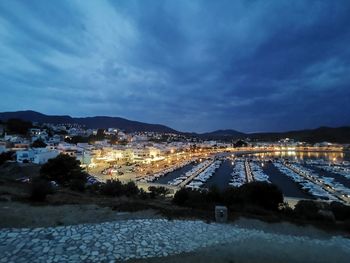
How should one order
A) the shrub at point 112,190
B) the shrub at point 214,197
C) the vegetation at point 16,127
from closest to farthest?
the shrub at point 214,197, the shrub at point 112,190, the vegetation at point 16,127

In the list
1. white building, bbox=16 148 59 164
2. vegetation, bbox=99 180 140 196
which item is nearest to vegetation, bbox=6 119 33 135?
white building, bbox=16 148 59 164

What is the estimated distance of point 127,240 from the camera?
7.97 metres

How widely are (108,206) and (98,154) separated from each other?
228 feet

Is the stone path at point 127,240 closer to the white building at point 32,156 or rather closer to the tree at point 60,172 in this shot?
the tree at point 60,172

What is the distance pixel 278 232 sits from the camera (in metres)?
10.5

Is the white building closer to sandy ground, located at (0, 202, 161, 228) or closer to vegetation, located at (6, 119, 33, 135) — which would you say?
vegetation, located at (6, 119, 33, 135)

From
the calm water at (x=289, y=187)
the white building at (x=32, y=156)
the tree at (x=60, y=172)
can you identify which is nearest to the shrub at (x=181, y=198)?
the tree at (x=60, y=172)

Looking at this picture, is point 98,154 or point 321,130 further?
point 321,130

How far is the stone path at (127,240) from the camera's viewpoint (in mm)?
6992

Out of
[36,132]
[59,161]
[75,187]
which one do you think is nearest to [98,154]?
[36,132]

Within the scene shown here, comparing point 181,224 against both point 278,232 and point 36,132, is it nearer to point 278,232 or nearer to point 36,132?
point 278,232

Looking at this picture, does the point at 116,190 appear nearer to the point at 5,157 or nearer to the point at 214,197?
the point at 214,197

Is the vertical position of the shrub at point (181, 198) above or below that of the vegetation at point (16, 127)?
below

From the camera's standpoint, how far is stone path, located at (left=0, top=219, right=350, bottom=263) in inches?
275
